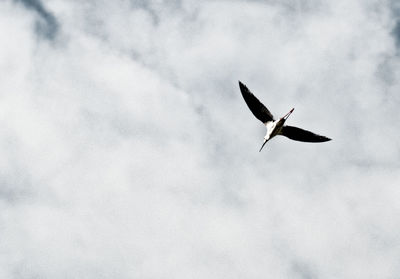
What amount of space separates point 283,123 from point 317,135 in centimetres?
337

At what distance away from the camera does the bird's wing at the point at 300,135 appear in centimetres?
5663

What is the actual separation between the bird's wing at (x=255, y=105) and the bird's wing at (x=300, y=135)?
1770mm

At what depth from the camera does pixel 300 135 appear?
57188 millimetres

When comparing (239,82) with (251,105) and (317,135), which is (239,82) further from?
(317,135)

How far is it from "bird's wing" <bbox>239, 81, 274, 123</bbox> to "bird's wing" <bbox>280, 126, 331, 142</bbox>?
1770mm

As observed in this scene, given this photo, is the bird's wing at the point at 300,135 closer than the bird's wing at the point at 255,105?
Yes

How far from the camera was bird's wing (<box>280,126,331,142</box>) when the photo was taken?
5663 cm

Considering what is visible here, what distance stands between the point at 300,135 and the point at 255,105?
5.08m

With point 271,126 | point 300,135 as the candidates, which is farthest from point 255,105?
point 300,135

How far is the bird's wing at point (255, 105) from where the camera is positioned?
5728cm

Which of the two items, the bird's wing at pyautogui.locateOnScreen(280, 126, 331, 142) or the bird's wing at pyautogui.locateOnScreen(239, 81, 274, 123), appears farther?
the bird's wing at pyautogui.locateOnScreen(239, 81, 274, 123)

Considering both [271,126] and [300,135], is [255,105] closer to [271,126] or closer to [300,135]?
[271,126]

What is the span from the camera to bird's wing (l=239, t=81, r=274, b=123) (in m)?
57.3

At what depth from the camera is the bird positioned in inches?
2232
